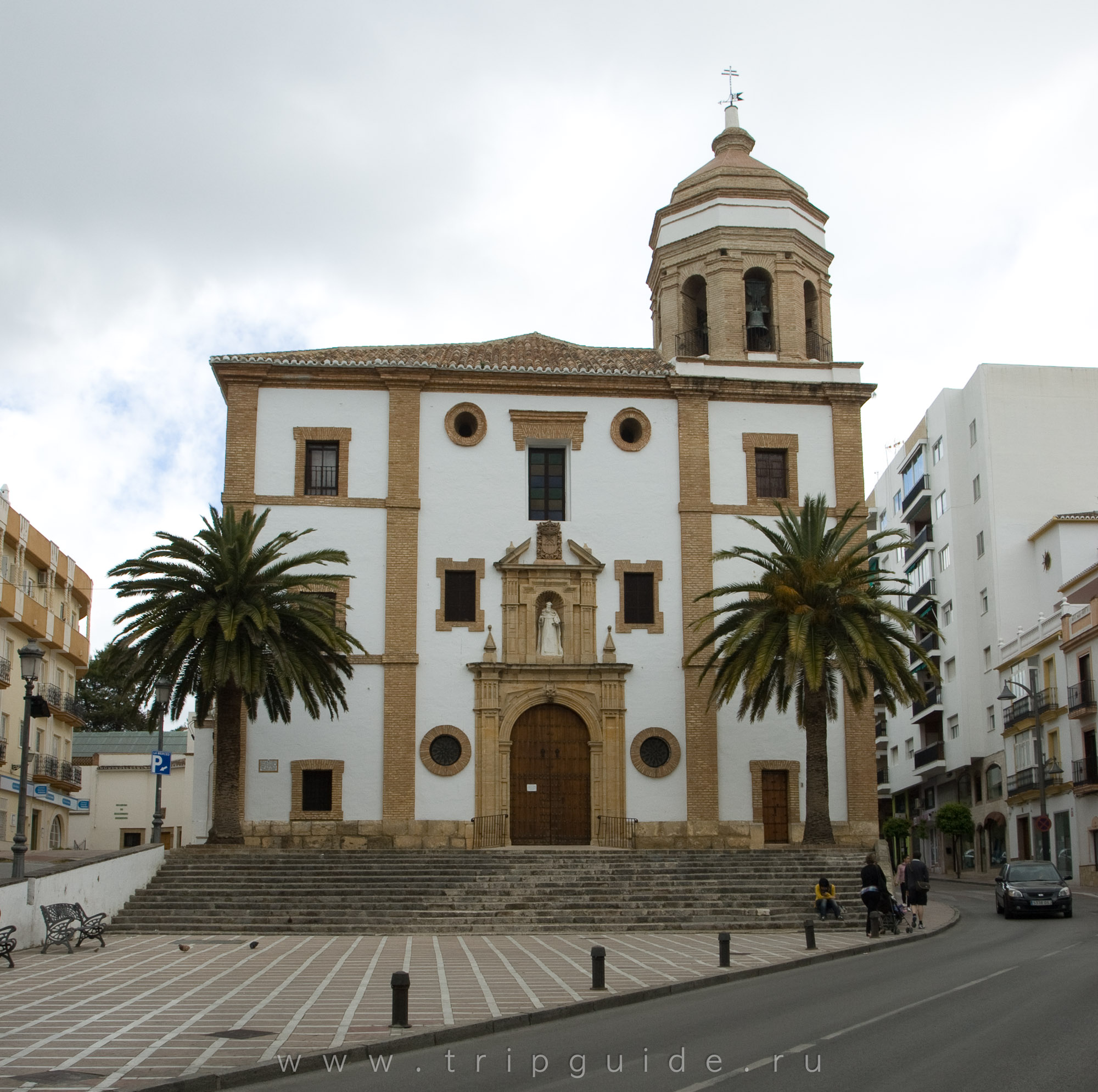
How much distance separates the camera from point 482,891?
2539 cm

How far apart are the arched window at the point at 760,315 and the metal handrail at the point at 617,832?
12.1 m

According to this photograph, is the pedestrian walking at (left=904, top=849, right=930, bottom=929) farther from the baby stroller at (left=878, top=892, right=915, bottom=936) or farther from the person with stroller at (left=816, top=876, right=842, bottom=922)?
the person with stroller at (left=816, top=876, right=842, bottom=922)

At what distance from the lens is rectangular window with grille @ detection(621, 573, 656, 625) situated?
32500 mm

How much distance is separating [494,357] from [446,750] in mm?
9915

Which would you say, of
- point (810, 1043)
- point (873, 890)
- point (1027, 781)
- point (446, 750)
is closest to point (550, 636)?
point (446, 750)

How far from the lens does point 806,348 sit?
35219 mm

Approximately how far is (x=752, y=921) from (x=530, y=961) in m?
7.19

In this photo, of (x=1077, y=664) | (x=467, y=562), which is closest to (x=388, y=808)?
(x=467, y=562)

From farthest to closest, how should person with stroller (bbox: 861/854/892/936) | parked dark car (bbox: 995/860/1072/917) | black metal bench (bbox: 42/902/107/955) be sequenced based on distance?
parked dark car (bbox: 995/860/1072/917)
person with stroller (bbox: 861/854/892/936)
black metal bench (bbox: 42/902/107/955)

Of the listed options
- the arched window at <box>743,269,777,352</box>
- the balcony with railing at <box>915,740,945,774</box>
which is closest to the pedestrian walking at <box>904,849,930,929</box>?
the arched window at <box>743,269,777,352</box>

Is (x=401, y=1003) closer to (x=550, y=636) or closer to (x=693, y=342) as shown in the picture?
(x=550, y=636)

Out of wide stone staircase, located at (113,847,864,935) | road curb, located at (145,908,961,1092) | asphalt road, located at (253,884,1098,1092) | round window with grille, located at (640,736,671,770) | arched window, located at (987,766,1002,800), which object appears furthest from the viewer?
arched window, located at (987,766,1002,800)

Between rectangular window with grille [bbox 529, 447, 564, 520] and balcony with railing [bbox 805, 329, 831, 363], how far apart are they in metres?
7.02

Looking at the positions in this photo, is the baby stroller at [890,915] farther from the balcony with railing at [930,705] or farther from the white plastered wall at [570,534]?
the balcony with railing at [930,705]
